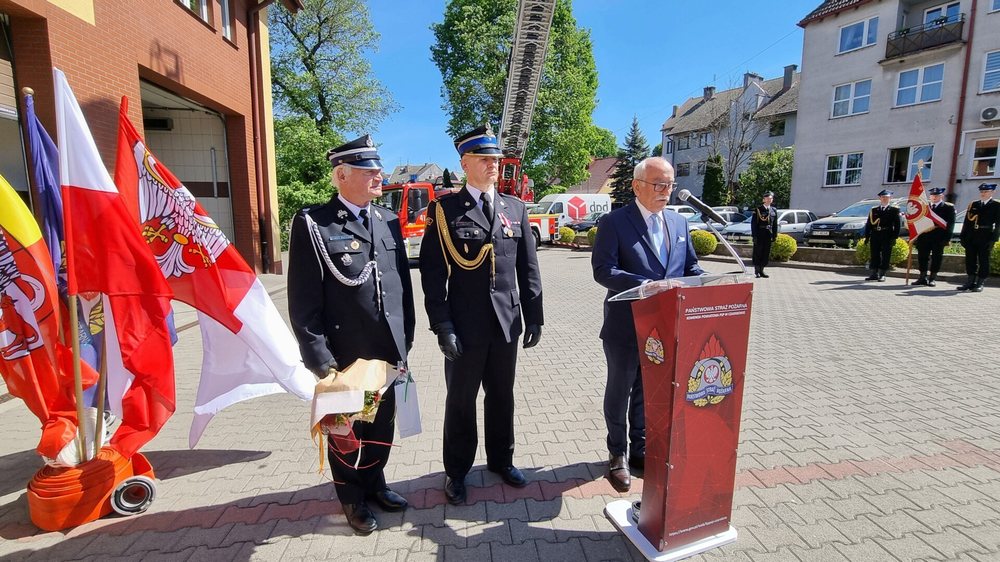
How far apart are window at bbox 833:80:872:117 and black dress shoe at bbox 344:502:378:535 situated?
2825 cm

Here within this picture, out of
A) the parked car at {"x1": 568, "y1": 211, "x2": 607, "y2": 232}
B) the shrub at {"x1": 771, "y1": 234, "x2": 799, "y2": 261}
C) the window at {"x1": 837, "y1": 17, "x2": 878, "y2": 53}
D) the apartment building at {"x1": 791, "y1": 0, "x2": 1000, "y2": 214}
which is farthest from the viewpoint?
the parked car at {"x1": 568, "y1": 211, "x2": 607, "y2": 232}

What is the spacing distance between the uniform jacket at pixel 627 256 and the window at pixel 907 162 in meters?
24.6

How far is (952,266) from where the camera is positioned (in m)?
11.3

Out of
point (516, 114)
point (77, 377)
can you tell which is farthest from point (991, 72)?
point (77, 377)

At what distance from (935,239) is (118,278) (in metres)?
12.8

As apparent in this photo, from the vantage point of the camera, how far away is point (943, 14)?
20891mm

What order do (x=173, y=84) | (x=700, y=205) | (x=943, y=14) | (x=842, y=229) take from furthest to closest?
(x=943, y=14), (x=842, y=229), (x=173, y=84), (x=700, y=205)

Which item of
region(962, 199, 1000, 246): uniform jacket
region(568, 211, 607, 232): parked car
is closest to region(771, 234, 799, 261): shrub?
region(962, 199, 1000, 246): uniform jacket

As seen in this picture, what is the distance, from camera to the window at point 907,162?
2098 cm

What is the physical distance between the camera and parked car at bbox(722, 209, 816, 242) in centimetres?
1883

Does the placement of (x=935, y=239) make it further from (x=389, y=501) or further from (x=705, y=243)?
(x=389, y=501)

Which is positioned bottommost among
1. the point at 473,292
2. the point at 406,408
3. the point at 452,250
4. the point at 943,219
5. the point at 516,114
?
the point at 406,408

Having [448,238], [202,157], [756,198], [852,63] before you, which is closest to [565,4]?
[852,63]

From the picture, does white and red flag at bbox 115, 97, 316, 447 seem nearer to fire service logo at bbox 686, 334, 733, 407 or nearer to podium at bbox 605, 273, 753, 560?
podium at bbox 605, 273, 753, 560
